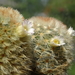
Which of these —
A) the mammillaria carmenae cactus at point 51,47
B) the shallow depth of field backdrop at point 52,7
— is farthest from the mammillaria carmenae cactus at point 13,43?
the shallow depth of field backdrop at point 52,7

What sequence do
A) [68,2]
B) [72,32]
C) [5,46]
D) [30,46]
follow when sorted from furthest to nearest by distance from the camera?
[68,2]
[72,32]
[30,46]
[5,46]

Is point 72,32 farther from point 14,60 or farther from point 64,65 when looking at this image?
point 14,60

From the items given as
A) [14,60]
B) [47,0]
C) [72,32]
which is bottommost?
[14,60]

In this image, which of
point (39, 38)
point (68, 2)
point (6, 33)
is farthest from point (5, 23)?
point (68, 2)

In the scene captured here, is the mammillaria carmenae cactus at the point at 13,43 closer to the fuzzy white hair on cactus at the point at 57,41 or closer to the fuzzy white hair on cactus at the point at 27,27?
the fuzzy white hair on cactus at the point at 27,27

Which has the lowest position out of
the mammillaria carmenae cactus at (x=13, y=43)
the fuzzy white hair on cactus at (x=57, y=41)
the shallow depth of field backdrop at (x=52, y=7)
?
the mammillaria carmenae cactus at (x=13, y=43)

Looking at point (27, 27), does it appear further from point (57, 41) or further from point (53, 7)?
point (53, 7)

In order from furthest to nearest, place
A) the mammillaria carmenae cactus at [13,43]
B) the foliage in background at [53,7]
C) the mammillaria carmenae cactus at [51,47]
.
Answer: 1. the foliage in background at [53,7]
2. the mammillaria carmenae cactus at [51,47]
3. the mammillaria carmenae cactus at [13,43]
